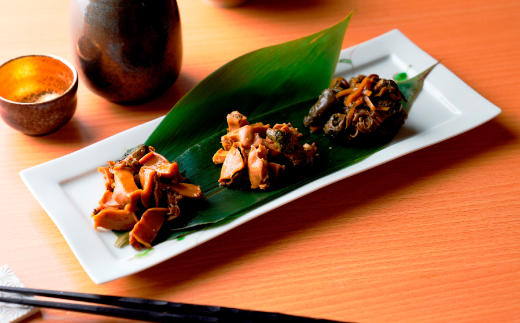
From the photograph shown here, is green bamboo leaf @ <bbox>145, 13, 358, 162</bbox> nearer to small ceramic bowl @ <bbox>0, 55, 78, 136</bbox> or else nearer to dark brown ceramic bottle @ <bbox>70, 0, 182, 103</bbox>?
dark brown ceramic bottle @ <bbox>70, 0, 182, 103</bbox>

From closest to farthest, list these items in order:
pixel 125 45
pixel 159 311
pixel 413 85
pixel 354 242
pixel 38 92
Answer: pixel 159 311
pixel 354 242
pixel 125 45
pixel 38 92
pixel 413 85

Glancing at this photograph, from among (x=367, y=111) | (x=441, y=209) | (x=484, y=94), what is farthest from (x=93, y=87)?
(x=484, y=94)

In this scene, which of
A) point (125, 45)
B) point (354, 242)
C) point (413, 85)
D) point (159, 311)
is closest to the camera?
point (159, 311)

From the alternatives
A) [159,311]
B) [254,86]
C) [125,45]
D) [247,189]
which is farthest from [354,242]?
[125,45]

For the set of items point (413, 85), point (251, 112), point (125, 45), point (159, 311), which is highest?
point (125, 45)

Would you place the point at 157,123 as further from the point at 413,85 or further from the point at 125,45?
the point at 413,85

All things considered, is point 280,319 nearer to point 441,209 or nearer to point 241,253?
point 241,253

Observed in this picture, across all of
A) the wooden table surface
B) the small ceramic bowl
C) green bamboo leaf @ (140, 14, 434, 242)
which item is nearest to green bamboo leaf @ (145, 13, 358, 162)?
green bamboo leaf @ (140, 14, 434, 242)
